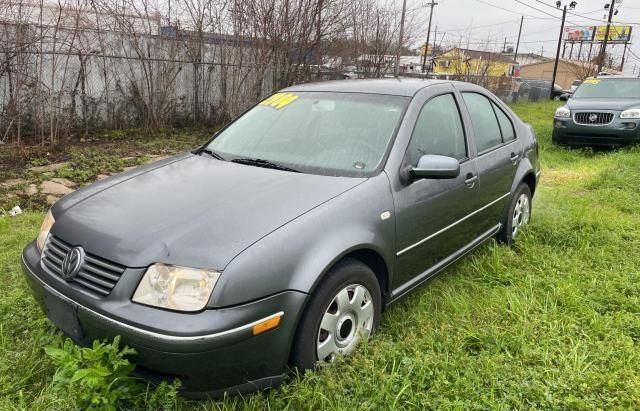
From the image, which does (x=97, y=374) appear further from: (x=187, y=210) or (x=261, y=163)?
(x=261, y=163)

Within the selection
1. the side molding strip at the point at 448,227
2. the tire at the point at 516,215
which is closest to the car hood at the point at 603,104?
the tire at the point at 516,215

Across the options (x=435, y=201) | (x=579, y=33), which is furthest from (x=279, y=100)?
(x=579, y=33)

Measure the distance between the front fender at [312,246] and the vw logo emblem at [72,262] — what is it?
0.69 meters

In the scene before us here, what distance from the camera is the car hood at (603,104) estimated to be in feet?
30.9

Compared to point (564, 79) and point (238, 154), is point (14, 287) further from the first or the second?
point (564, 79)

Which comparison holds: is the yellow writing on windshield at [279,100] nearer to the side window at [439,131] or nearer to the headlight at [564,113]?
the side window at [439,131]

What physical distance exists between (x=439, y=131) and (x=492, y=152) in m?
0.75

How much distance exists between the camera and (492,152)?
3.90m

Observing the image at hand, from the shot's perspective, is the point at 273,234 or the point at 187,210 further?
the point at 187,210

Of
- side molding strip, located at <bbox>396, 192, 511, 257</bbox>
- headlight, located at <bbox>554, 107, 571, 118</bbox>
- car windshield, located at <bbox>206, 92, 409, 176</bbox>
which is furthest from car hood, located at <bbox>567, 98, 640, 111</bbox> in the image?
car windshield, located at <bbox>206, 92, 409, 176</bbox>

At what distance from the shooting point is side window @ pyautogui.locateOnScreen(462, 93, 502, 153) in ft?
12.5

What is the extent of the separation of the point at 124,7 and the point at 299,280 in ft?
27.5

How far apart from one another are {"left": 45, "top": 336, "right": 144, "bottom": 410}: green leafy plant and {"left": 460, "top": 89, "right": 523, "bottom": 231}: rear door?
104 inches

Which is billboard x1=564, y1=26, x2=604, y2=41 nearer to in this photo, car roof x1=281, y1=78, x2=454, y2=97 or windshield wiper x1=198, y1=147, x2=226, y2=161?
car roof x1=281, y1=78, x2=454, y2=97
